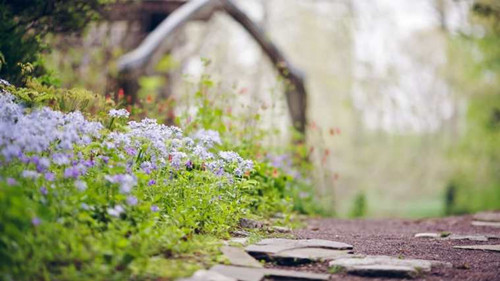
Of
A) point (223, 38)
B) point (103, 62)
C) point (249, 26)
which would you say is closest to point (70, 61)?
point (103, 62)

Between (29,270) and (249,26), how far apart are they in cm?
652

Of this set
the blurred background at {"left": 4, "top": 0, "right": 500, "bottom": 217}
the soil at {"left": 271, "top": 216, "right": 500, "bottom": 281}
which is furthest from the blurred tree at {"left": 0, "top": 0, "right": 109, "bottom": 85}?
the blurred background at {"left": 4, "top": 0, "right": 500, "bottom": 217}

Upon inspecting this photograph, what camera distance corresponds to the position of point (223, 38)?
65.8 ft

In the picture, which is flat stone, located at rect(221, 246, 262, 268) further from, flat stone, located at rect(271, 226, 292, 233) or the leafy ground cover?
flat stone, located at rect(271, 226, 292, 233)

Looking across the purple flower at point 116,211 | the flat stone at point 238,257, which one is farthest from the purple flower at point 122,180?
the flat stone at point 238,257

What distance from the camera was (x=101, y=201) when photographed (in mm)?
3094

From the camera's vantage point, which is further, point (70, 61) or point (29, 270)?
point (70, 61)

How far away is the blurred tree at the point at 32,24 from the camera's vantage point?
5086mm

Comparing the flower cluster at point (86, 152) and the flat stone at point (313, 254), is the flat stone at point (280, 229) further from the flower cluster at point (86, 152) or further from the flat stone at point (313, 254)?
the flat stone at point (313, 254)

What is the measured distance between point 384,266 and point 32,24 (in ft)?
13.8

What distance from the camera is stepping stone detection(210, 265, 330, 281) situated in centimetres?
298

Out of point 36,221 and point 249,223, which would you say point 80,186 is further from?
point 249,223

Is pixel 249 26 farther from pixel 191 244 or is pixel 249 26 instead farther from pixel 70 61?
pixel 191 244

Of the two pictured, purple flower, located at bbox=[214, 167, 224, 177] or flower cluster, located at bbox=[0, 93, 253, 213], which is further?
purple flower, located at bbox=[214, 167, 224, 177]
